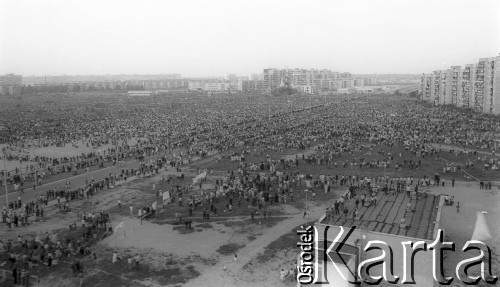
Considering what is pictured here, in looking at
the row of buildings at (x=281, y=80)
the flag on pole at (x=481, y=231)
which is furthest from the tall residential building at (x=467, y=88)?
the row of buildings at (x=281, y=80)

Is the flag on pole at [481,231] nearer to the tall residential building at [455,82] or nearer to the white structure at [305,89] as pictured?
the tall residential building at [455,82]

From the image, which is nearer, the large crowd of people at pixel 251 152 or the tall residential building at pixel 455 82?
the large crowd of people at pixel 251 152

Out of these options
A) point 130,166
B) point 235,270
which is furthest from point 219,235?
Answer: point 130,166

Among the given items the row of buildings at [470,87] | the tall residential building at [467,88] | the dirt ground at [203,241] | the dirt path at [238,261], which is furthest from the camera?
the tall residential building at [467,88]

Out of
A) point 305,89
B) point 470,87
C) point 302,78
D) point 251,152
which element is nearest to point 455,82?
point 470,87

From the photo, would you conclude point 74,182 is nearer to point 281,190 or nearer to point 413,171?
point 281,190

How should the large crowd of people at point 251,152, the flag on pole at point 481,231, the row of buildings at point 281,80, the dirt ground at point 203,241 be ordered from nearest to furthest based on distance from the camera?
the dirt ground at point 203,241, the flag on pole at point 481,231, the large crowd of people at point 251,152, the row of buildings at point 281,80

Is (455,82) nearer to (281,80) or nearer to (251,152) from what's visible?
(251,152)
